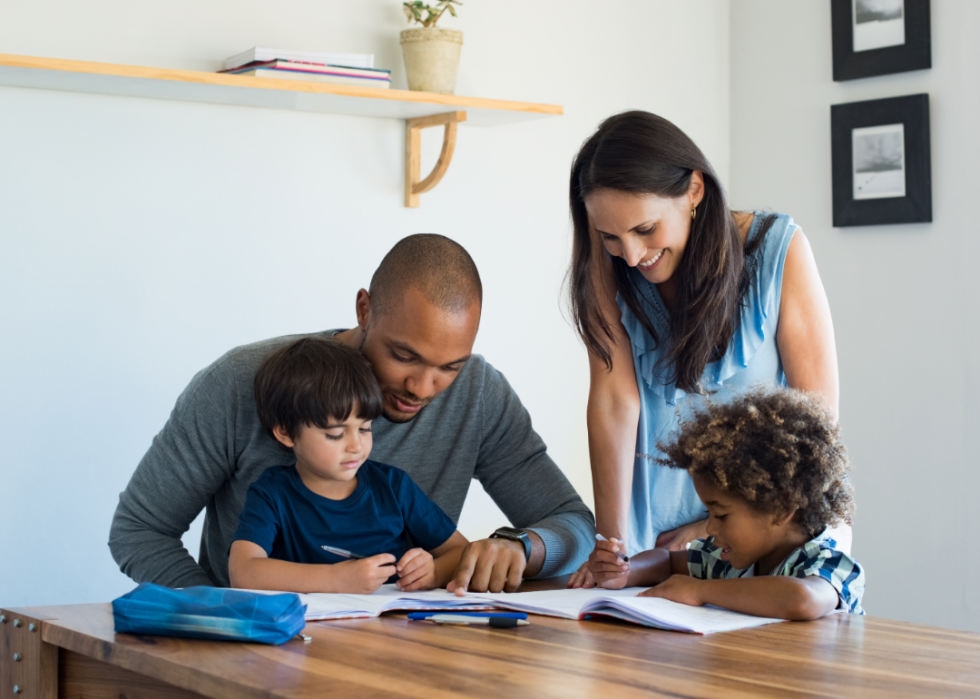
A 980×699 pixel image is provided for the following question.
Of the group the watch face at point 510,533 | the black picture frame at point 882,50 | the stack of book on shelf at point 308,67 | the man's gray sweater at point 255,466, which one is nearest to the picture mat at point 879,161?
the black picture frame at point 882,50

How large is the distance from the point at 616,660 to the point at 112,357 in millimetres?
1830

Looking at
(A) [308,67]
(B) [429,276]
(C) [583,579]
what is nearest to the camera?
(C) [583,579]

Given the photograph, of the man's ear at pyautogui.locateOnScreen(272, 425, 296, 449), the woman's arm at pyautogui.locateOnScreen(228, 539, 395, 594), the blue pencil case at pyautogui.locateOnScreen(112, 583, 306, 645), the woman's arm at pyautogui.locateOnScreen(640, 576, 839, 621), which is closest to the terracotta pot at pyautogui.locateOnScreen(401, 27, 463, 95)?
the man's ear at pyautogui.locateOnScreen(272, 425, 296, 449)

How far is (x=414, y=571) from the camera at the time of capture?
54.5 inches

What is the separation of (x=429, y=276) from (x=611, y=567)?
0.50 metres

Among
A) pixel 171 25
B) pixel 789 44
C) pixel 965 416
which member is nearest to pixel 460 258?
pixel 171 25

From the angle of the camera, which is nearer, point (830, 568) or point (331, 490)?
point (830, 568)

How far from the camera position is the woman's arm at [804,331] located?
1633mm

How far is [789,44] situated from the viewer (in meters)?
3.29

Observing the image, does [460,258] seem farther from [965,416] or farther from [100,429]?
[965,416]

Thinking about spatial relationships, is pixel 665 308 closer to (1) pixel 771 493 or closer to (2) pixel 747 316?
(2) pixel 747 316

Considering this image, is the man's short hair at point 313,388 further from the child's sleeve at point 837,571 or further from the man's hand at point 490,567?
the child's sleeve at point 837,571

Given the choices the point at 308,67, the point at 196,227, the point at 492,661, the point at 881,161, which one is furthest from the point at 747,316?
the point at 881,161

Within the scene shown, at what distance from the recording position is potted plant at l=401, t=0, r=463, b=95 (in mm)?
2729
